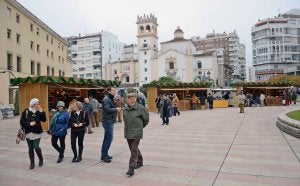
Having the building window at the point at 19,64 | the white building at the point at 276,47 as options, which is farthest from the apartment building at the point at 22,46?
the white building at the point at 276,47

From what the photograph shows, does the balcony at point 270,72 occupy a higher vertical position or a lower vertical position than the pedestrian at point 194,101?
higher

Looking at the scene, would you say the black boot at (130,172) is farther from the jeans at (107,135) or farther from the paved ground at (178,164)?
the jeans at (107,135)

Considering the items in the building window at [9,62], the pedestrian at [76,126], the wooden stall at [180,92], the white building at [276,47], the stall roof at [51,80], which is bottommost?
the pedestrian at [76,126]

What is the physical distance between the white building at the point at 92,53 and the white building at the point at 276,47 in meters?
45.7

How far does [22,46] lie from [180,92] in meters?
19.5

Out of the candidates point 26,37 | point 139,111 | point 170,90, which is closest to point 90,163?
point 139,111

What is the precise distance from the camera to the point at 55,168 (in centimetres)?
730

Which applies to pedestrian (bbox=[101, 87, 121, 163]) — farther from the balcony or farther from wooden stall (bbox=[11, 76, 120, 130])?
the balcony

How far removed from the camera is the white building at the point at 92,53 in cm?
10056

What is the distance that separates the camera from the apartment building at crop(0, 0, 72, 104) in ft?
105

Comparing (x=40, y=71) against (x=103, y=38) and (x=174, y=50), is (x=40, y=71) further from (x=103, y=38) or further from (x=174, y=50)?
(x=103, y=38)

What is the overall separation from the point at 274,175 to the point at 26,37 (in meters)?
37.2

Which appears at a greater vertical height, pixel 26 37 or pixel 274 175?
pixel 26 37

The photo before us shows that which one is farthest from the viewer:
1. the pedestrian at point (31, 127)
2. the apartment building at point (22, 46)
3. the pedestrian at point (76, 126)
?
the apartment building at point (22, 46)
